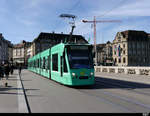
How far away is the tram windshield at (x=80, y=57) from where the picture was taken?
12.9 m

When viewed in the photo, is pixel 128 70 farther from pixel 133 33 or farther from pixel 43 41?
pixel 43 41

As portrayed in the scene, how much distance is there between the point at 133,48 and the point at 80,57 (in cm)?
7674

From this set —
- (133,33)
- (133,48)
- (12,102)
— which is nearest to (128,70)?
(12,102)

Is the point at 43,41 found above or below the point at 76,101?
above

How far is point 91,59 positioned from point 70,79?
6.12 ft

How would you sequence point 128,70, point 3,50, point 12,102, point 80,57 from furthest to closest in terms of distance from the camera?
1. point 3,50
2. point 128,70
3. point 80,57
4. point 12,102

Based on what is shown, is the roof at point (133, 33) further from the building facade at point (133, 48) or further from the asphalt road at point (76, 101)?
the asphalt road at point (76, 101)

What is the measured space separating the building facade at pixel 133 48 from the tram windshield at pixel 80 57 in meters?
71.2

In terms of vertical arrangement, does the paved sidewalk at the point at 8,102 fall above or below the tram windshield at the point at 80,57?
below

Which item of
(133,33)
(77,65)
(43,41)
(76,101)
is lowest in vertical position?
(76,101)

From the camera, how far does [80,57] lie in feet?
43.1

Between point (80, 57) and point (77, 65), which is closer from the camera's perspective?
point (77, 65)

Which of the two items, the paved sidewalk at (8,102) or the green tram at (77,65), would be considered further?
the green tram at (77,65)

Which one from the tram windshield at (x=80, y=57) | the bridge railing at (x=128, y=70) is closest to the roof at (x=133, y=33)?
the bridge railing at (x=128, y=70)
